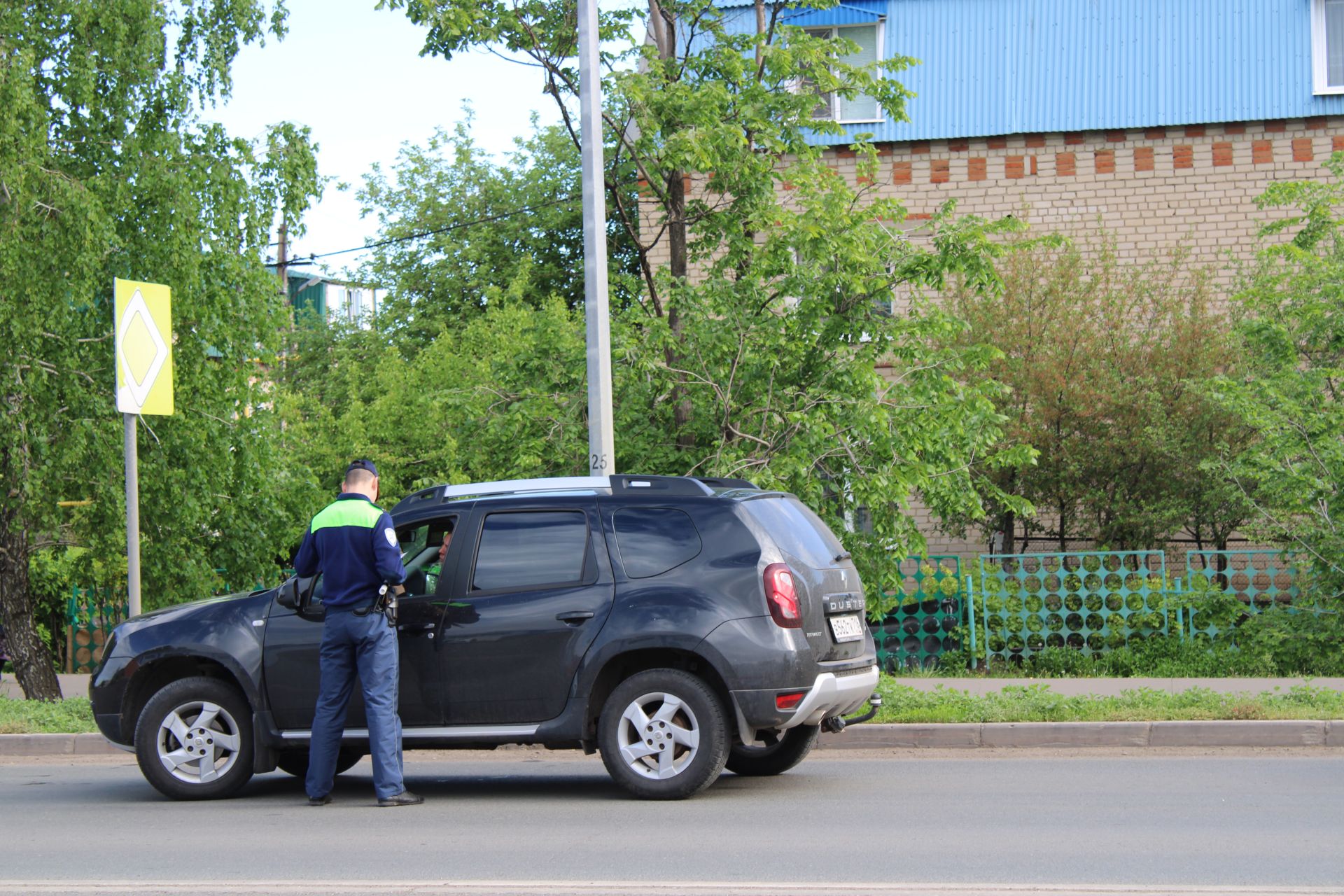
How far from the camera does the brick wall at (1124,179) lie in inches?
882

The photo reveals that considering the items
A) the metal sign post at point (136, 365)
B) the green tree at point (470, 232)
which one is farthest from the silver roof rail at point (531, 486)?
the green tree at point (470, 232)

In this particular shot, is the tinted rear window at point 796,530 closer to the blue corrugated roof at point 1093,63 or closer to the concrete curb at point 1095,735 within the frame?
the concrete curb at point 1095,735

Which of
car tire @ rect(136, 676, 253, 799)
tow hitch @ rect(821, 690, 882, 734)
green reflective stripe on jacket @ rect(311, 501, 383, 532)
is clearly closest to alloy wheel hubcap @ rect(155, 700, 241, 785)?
car tire @ rect(136, 676, 253, 799)

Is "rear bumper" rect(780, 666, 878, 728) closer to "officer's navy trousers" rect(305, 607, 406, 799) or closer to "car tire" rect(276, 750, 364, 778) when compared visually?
"officer's navy trousers" rect(305, 607, 406, 799)

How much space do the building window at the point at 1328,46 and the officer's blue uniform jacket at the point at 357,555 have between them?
62.1 feet

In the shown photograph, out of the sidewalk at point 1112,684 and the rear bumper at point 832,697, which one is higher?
the rear bumper at point 832,697

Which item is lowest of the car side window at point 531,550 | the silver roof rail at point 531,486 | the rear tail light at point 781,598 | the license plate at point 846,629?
the license plate at point 846,629

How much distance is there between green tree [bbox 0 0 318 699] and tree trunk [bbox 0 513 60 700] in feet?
0.05

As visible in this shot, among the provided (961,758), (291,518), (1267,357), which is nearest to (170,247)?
(291,518)

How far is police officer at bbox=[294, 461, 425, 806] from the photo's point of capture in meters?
7.77

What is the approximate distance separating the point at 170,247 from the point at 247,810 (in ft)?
24.7

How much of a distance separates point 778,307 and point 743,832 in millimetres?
8351

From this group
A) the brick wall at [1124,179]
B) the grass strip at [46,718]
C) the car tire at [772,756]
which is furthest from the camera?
the brick wall at [1124,179]

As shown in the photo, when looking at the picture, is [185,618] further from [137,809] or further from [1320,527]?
[1320,527]
